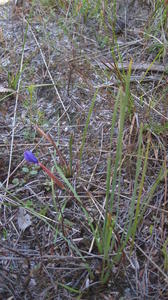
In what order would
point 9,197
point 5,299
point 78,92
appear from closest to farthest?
point 5,299 → point 9,197 → point 78,92

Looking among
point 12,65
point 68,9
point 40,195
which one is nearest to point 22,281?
point 40,195

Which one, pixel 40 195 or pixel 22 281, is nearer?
pixel 22 281

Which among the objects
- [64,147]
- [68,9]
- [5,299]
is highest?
[68,9]

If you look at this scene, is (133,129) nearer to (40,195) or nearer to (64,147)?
(64,147)

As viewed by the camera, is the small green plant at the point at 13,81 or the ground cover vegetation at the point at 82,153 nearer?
the ground cover vegetation at the point at 82,153

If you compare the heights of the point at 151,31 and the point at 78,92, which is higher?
the point at 151,31

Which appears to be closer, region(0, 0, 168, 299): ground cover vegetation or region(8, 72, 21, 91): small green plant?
region(0, 0, 168, 299): ground cover vegetation

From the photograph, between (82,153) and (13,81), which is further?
(13,81)

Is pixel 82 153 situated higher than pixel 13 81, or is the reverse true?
pixel 13 81
